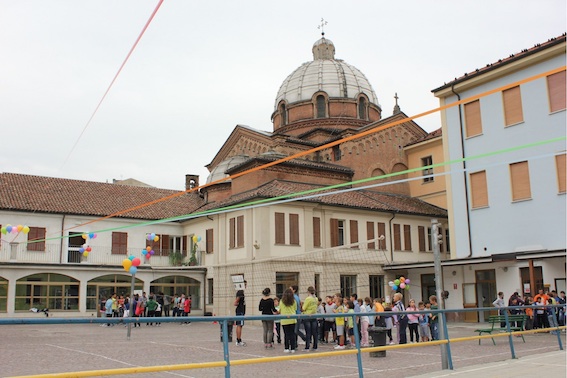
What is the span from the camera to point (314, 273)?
108 feet

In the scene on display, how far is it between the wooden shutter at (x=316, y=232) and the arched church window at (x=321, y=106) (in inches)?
630

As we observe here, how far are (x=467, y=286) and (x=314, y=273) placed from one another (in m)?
8.14

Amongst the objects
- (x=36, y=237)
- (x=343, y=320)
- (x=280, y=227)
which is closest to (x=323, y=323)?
(x=343, y=320)

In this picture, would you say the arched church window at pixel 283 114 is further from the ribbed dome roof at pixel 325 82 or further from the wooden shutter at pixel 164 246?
the wooden shutter at pixel 164 246

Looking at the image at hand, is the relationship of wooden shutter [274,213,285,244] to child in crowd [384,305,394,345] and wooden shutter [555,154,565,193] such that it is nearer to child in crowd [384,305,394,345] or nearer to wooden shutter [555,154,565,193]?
child in crowd [384,305,394,345]

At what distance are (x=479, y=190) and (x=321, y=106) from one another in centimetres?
2290

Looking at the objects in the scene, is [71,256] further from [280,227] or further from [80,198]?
[280,227]

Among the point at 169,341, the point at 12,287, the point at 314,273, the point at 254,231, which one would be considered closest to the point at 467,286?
the point at 314,273

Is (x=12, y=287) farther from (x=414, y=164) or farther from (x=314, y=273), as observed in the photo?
(x=414, y=164)

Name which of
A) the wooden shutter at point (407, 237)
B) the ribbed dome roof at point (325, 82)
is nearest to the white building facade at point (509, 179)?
the wooden shutter at point (407, 237)

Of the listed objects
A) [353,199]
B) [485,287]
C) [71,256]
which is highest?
[353,199]

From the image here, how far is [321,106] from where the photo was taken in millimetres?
48562

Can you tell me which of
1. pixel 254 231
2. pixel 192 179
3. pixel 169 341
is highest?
pixel 192 179

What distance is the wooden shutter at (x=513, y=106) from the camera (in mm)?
25844
